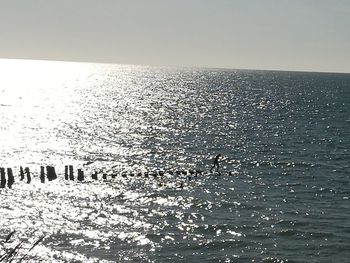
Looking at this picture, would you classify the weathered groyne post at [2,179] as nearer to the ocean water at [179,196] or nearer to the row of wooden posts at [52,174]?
the row of wooden posts at [52,174]

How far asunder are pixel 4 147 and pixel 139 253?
4702cm

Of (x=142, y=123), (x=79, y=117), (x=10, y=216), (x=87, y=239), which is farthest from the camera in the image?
(x=79, y=117)

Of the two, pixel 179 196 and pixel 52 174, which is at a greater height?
pixel 52 174

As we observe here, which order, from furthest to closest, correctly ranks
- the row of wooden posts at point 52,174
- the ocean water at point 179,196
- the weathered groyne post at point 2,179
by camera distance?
the row of wooden posts at point 52,174
the weathered groyne post at point 2,179
the ocean water at point 179,196

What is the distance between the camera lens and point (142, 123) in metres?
104

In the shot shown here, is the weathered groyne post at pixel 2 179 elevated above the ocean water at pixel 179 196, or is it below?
above

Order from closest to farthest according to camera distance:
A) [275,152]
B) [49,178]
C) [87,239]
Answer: [87,239], [49,178], [275,152]

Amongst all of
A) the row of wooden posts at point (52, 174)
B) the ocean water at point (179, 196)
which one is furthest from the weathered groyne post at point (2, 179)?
the ocean water at point (179, 196)

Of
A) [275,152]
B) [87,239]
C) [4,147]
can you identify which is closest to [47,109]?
[4,147]

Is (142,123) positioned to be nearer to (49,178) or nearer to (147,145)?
(147,145)

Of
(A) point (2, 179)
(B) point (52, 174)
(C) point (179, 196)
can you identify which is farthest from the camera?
(B) point (52, 174)

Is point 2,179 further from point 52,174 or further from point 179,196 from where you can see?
point 179,196

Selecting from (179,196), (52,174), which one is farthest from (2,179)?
(179,196)

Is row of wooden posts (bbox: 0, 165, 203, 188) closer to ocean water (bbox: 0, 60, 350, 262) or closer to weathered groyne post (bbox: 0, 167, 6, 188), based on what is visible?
weathered groyne post (bbox: 0, 167, 6, 188)
